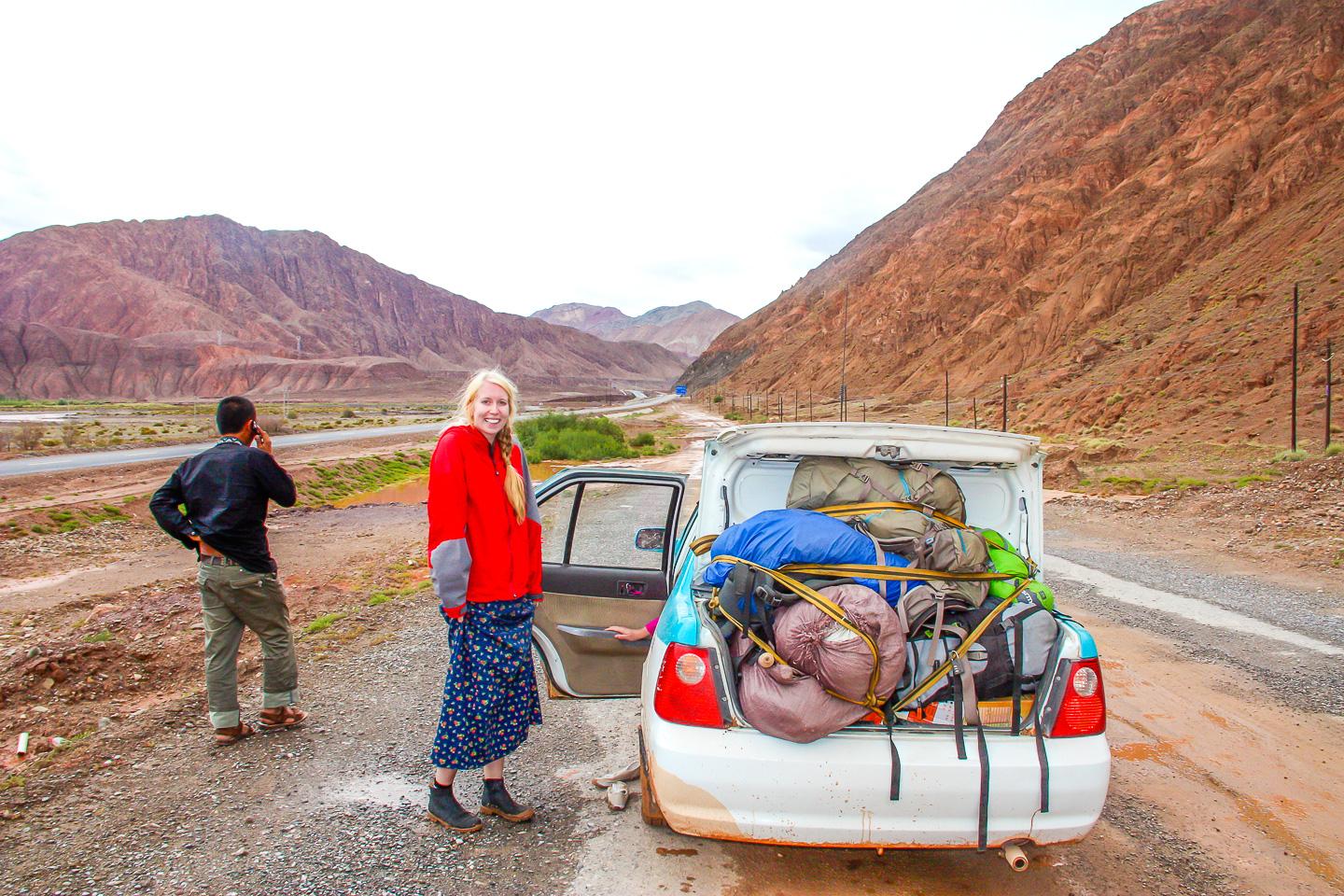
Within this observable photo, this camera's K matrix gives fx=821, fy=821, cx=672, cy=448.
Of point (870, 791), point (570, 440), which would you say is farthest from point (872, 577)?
point (570, 440)

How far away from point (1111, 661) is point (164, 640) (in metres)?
7.03

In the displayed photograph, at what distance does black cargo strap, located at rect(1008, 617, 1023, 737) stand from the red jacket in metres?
1.86

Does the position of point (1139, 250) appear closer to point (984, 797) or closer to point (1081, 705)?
point (1081, 705)

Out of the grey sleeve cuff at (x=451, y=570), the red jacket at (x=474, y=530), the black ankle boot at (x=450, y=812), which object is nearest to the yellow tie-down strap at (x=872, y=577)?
the red jacket at (x=474, y=530)

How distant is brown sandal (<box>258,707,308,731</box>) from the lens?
175 inches

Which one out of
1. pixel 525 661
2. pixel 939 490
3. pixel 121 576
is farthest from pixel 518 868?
pixel 121 576

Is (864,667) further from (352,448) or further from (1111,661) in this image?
(352,448)

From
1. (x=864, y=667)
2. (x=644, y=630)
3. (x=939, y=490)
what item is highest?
(x=939, y=490)

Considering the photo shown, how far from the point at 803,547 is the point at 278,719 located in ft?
10.5

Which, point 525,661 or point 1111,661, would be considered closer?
point 525,661

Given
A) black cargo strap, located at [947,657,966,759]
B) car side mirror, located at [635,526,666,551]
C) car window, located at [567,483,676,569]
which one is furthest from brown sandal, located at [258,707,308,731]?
black cargo strap, located at [947,657,966,759]

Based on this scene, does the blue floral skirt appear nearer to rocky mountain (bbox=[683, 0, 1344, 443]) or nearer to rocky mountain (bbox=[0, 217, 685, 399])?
rocky mountain (bbox=[683, 0, 1344, 443])

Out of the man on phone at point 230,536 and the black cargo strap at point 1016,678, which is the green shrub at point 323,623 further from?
the black cargo strap at point 1016,678

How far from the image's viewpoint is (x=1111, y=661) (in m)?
5.75
